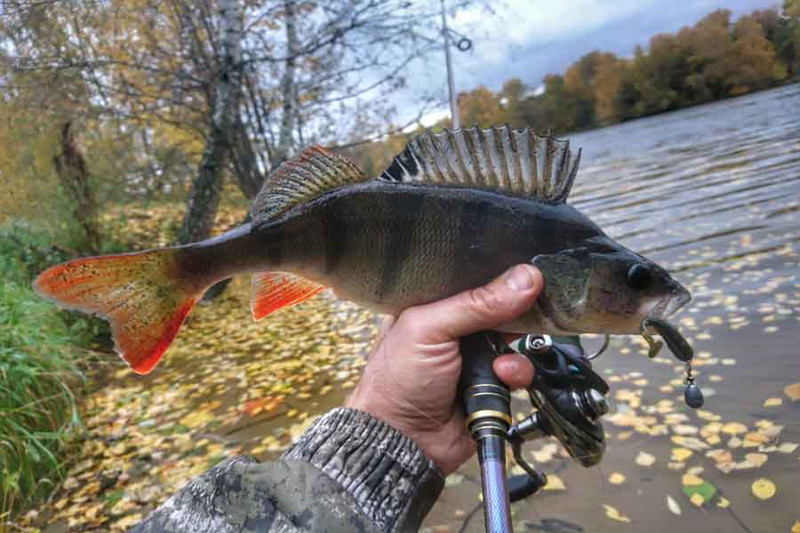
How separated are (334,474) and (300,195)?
89 centimetres

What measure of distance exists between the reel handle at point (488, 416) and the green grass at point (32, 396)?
3490mm

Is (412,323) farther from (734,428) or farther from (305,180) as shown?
(734,428)

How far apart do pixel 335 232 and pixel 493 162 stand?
1.79ft

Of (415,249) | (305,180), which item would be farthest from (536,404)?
(305,180)

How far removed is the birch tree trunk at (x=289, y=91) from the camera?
9.41m

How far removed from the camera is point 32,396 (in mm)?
4527

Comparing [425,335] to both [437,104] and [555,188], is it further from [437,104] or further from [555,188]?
[437,104]

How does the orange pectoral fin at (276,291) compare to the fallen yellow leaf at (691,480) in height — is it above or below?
above

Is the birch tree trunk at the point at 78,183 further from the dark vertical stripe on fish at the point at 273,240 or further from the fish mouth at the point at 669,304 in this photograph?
the fish mouth at the point at 669,304

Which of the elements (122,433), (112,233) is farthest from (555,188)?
(112,233)

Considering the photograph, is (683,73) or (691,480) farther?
(683,73)

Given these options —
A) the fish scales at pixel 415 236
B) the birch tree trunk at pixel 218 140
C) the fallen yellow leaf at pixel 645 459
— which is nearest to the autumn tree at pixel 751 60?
the birch tree trunk at pixel 218 140

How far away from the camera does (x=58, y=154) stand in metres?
8.54

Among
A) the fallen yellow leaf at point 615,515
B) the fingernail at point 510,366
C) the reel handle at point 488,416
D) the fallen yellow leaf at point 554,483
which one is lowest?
the fallen yellow leaf at point 554,483
